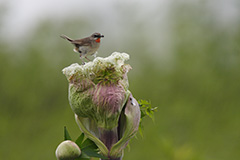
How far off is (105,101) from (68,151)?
0.12 metres

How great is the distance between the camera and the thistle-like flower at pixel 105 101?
61cm

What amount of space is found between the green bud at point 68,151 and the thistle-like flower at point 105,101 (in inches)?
2.0

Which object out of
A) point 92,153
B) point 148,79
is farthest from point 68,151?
point 148,79

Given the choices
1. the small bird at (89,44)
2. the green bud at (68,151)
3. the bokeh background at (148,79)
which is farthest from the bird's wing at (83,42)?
the bokeh background at (148,79)

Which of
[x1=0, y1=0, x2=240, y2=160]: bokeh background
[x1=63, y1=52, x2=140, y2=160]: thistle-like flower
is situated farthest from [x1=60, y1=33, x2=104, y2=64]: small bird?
[x1=0, y1=0, x2=240, y2=160]: bokeh background

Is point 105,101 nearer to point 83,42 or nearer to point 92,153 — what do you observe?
point 92,153

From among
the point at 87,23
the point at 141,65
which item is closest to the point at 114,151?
the point at 141,65

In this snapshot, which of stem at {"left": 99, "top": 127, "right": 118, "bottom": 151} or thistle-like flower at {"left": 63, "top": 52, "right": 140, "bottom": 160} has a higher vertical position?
thistle-like flower at {"left": 63, "top": 52, "right": 140, "bottom": 160}

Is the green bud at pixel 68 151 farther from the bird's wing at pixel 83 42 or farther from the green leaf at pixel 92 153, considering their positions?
the bird's wing at pixel 83 42

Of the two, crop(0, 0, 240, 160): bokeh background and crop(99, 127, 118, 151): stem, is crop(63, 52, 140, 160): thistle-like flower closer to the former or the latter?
crop(99, 127, 118, 151): stem

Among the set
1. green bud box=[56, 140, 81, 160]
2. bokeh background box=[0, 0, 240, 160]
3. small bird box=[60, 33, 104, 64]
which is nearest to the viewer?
green bud box=[56, 140, 81, 160]

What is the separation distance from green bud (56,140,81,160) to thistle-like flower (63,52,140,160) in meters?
0.05

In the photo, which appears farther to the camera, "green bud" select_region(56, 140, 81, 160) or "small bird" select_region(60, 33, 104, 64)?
"small bird" select_region(60, 33, 104, 64)

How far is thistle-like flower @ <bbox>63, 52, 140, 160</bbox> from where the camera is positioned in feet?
2.00
